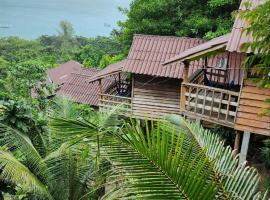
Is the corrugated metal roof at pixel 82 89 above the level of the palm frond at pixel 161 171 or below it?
below

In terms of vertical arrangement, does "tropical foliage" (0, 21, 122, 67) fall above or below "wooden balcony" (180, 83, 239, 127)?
above

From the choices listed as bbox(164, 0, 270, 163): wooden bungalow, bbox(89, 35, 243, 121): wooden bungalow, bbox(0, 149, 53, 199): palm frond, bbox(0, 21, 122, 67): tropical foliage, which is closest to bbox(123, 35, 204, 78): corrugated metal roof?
bbox(89, 35, 243, 121): wooden bungalow

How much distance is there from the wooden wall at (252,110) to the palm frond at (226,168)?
18.1ft

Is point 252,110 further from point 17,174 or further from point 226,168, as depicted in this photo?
point 226,168

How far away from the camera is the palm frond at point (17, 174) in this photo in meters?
5.82

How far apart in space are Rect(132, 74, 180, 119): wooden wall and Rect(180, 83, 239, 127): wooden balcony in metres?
3.48

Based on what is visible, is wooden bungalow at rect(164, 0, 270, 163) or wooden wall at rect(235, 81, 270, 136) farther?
wooden wall at rect(235, 81, 270, 136)

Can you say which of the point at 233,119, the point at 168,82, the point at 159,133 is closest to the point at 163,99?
the point at 168,82

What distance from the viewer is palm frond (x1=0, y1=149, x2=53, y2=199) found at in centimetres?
582

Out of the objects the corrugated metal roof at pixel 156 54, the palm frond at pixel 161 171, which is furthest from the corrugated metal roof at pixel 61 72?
the palm frond at pixel 161 171

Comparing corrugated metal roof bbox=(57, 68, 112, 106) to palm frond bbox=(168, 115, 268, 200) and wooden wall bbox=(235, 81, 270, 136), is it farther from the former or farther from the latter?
palm frond bbox=(168, 115, 268, 200)

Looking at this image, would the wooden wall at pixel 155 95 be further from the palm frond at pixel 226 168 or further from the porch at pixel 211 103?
the palm frond at pixel 226 168

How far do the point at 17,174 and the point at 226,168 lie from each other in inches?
154

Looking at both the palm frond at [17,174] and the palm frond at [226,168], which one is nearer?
the palm frond at [226,168]
